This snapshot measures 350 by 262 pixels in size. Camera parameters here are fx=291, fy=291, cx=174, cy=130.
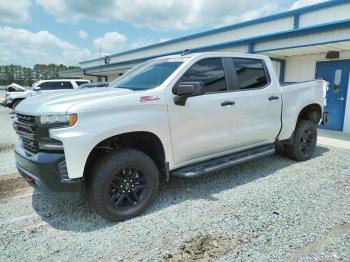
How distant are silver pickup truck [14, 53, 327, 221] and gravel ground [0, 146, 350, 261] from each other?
14.8 inches

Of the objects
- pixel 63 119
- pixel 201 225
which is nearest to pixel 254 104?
pixel 201 225

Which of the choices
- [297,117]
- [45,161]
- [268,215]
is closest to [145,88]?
[45,161]

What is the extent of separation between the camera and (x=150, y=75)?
4199mm

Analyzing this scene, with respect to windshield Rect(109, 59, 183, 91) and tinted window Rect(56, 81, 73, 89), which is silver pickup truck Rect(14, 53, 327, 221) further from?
tinted window Rect(56, 81, 73, 89)

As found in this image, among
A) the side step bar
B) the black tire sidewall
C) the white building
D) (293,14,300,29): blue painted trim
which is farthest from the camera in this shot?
(293,14,300,29): blue painted trim

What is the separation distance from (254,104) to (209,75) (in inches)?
36.6

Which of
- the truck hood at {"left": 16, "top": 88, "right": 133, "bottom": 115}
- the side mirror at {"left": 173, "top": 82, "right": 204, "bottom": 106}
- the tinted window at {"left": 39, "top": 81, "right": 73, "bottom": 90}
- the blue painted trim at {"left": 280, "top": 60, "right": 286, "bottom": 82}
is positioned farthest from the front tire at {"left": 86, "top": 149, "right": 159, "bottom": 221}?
the tinted window at {"left": 39, "top": 81, "right": 73, "bottom": 90}

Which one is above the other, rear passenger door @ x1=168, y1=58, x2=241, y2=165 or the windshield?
the windshield

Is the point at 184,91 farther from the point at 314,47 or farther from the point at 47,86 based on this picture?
the point at 47,86

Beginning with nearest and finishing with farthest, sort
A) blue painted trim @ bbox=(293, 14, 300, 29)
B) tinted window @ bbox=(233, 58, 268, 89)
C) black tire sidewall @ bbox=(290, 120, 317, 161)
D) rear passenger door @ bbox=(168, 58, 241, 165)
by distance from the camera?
rear passenger door @ bbox=(168, 58, 241, 165), tinted window @ bbox=(233, 58, 268, 89), black tire sidewall @ bbox=(290, 120, 317, 161), blue painted trim @ bbox=(293, 14, 300, 29)

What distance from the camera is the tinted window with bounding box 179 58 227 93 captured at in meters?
4.05

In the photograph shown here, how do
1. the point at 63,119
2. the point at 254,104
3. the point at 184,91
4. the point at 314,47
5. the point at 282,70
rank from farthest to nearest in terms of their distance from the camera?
1. the point at 282,70
2. the point at 314,47
3. the point at 254,104
4. the point at 184,91
5. the point at 63,119

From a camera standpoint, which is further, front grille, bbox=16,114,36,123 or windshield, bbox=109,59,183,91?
windshield, bbox=109,59,183,91

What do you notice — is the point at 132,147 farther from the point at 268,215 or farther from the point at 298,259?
the point at 298,259
